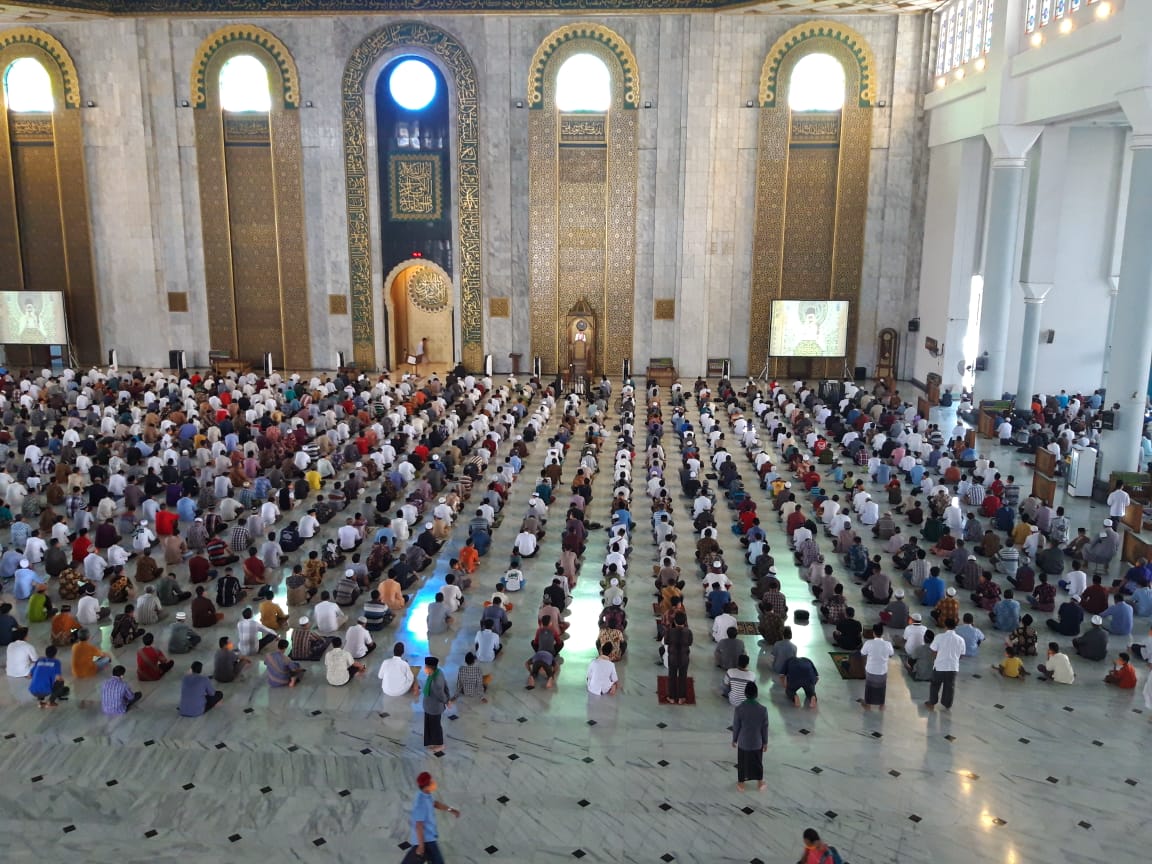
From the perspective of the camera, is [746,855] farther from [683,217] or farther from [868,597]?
[683,217]

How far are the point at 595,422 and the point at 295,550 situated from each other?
671cm

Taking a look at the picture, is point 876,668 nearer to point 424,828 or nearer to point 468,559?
point 424,828

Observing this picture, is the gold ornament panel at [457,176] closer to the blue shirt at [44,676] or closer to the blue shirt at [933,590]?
the blue shirt at [933,590]

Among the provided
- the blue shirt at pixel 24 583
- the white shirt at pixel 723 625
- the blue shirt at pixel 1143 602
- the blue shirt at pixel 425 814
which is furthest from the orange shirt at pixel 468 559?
the blue shirt at pixel 1143 602

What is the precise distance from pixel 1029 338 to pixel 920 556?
29.5 ft

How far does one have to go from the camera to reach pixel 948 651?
8594 mm

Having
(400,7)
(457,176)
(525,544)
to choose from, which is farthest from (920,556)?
(400,7)

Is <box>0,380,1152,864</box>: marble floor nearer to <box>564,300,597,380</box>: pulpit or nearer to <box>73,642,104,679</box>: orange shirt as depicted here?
<box>73,642,104,679</box>: orange shirt

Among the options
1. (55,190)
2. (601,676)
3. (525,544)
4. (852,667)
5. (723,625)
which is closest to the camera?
(601,676)

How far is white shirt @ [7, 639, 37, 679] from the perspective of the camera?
9.03 metres

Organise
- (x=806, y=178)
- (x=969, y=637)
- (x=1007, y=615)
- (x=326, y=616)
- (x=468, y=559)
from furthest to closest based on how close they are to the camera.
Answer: (x=806, y=178) → (x=468, y=559) → (x=1007, y=615) → (x=326, y=616) → (x=969, y=637)

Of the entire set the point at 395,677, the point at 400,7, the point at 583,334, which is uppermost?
the point at 400,7

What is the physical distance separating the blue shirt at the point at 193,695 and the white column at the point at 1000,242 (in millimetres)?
15430

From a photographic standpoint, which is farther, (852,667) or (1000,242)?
(1000,242)
